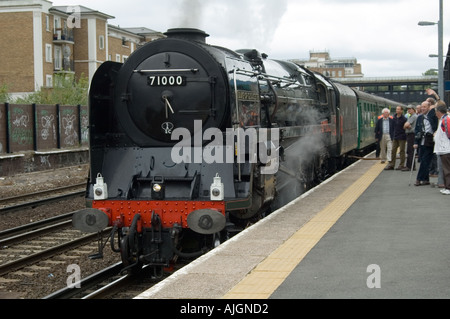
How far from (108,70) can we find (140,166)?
1516 mm

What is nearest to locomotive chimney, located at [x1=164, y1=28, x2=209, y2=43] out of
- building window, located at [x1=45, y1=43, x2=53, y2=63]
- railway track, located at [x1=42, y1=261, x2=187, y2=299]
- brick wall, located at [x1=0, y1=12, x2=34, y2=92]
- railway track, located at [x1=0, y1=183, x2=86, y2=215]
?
railway track, located at [x1=42, y1=261, x2=187, y2=299]

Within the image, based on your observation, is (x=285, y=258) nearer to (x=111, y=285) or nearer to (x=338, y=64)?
(x=111, y=285)

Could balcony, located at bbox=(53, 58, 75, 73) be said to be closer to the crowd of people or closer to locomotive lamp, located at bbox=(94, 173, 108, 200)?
the crowd of people

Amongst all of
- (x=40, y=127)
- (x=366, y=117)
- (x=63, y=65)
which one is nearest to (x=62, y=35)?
(x=63, y=65)

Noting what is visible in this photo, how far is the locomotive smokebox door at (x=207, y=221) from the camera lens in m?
7.48

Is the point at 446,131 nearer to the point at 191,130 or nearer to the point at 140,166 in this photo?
the point at 191,130

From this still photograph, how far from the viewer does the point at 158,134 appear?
8578 mm

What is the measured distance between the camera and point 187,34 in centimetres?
874

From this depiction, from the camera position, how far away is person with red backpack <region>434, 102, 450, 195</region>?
428 inches

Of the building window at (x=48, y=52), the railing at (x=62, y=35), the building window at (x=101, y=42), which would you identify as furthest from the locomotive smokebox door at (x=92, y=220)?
the building window at (x=101, y=42)

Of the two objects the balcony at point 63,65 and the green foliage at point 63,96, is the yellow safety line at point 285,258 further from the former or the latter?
the balcony at point 63,65

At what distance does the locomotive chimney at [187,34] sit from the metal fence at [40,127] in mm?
15065

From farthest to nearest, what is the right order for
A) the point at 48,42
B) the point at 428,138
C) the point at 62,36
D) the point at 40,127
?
the point at 62,36 → the point at 48,42 → the point at 40,127 → the point at 428,138

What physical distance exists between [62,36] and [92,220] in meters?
47.0
